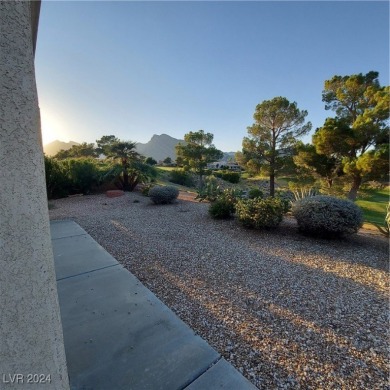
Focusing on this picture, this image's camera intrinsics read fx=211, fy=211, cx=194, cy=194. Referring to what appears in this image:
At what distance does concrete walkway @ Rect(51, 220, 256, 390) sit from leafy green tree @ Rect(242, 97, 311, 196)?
11.3 meters

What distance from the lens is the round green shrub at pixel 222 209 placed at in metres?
6.26

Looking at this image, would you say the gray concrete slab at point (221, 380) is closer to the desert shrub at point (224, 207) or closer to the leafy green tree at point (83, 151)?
the desert shrub at point (224, 207)

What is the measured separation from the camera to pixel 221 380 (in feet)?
5.34

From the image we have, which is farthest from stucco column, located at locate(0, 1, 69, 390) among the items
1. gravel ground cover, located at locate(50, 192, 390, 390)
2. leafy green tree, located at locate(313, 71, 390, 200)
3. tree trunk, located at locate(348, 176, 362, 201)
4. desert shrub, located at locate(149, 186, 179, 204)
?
tree trunk, located at locate(348, 176, 362, 201)

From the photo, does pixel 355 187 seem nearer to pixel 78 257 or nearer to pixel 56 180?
pixel 78 257

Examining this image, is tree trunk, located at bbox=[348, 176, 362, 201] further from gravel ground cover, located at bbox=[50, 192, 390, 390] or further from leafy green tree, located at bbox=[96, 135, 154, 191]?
leafy green tree, located at bbox=[96, 135, 154, 191]

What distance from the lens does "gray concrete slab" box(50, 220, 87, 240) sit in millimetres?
4615

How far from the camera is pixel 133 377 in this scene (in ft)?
5.23

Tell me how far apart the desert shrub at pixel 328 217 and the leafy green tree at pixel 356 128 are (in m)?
3.39

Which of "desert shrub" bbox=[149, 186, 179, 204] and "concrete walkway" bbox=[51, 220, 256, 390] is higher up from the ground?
"desert shrub" bbox=[149, 186, 179, 204]

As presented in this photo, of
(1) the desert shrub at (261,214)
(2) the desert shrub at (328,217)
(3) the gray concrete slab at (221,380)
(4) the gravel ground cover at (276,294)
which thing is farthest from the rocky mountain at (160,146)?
(3) the gray concrete slab at (221,380)

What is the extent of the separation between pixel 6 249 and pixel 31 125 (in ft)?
1.75

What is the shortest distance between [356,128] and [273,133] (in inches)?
225

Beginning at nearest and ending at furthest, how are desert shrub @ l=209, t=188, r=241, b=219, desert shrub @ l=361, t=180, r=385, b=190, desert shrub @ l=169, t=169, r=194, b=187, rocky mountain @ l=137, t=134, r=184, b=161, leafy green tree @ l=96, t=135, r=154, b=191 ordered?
desert shrub @ l=209, t=188, r=241, b=219
desert shrub @ l=361, t=180, r=385, b=190
leafy green tree @ l=96, t=135, r=154, b=191
desert shrub @ l=169, t=169, r=194, b=187
rocky mountain @ l=137, t=134, r=184, b=161
